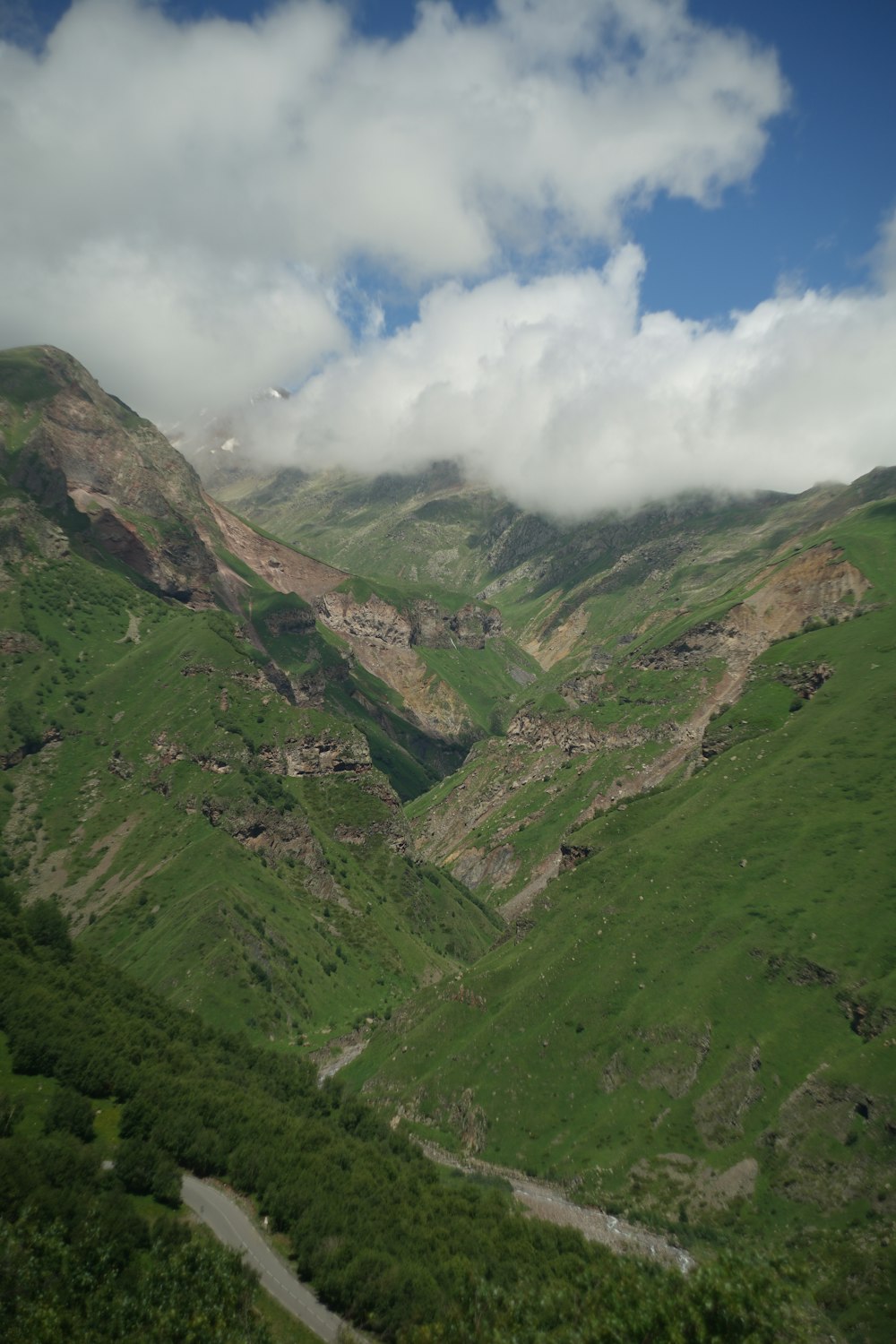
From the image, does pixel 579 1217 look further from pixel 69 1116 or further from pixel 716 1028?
pixel 69 1116

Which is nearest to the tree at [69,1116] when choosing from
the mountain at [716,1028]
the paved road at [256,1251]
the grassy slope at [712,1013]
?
the paved road at [256,1251]

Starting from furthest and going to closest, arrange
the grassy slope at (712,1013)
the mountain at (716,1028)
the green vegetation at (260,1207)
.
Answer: the grassy slope at (712,1013)
the mountain at (716,1028)
the green vegetation at (260,1207)

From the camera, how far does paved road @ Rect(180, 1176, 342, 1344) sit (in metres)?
65.4

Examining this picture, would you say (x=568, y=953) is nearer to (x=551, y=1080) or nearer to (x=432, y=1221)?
(x=551, y=1080)

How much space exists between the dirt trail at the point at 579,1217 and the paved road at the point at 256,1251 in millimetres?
44485

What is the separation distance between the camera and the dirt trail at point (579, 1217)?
346 feet

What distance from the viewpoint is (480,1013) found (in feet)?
549

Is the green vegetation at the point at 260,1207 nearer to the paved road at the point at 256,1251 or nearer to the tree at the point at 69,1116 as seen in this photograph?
the paved road at the point at 256,1251

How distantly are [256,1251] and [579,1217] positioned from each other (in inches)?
2558

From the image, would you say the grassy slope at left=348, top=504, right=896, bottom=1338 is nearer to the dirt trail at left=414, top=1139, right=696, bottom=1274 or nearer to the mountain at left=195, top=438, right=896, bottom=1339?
the mountain at left=195, top=438, right=896, bottom=1339

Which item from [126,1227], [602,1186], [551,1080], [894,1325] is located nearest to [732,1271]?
[894,1325]

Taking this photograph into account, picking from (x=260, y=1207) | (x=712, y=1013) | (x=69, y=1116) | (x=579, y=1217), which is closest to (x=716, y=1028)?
(x=712, y=1013)

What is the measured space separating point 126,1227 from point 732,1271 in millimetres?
45557

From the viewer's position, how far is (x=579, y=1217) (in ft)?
381
